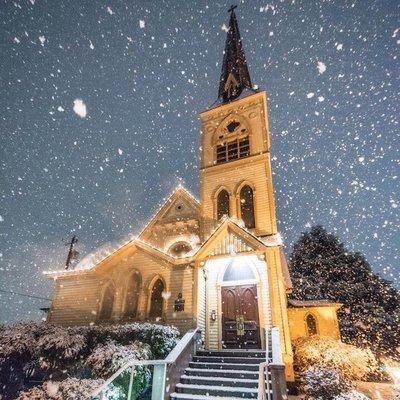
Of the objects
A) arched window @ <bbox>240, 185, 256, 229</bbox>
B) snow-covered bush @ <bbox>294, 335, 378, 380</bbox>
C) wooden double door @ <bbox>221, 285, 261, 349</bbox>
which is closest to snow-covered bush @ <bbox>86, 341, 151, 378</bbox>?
wooden double door @ <bbox>221, 285, 261, 349</bbox>

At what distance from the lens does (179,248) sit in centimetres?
1673

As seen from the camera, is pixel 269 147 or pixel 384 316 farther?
pixel 384 316

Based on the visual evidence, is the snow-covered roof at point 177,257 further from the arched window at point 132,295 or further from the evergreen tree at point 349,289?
the evergreen tree at point 349,289

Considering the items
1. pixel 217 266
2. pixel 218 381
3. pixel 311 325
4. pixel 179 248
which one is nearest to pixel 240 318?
pixel 217 266

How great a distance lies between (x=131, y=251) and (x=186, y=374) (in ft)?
23.8

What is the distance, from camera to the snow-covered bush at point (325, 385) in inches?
337

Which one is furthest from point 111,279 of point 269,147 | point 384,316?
point 384,316

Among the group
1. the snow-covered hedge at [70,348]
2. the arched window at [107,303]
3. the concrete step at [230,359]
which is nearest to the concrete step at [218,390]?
the concrete step at [230,359]

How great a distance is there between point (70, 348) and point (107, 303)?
436 cm

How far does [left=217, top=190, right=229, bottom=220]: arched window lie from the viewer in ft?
54.4

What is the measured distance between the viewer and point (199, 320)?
1267 cm

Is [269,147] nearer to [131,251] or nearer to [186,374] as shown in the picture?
[131,251]

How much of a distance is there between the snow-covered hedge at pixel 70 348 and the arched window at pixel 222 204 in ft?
22.6

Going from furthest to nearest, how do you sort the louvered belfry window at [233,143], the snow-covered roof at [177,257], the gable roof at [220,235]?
the louvered belfry window at [233,143] < the gable roof at [220,235] < the snow-covered roof at [177,257]
